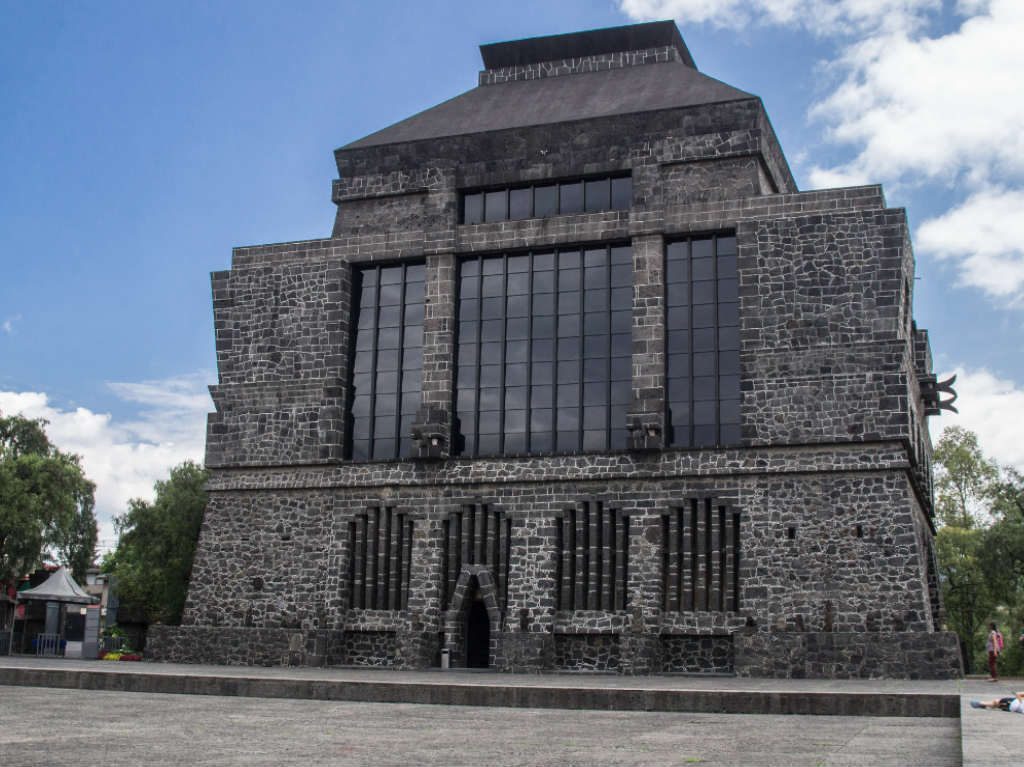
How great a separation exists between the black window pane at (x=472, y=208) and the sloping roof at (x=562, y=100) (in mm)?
2186

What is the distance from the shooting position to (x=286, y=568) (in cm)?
3609

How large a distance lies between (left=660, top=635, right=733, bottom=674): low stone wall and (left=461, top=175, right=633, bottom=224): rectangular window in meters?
12.9

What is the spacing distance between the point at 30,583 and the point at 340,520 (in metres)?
24.4

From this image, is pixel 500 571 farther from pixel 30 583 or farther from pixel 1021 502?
pixel 30 583

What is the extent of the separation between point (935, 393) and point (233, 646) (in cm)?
2512

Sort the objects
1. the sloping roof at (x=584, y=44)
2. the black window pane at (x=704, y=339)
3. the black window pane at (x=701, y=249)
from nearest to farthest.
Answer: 1. the black window pane at (x=704, y=339)
2. the black window pane at (x=701, y=249)
3. the sloping roof at (x=584, y=44)

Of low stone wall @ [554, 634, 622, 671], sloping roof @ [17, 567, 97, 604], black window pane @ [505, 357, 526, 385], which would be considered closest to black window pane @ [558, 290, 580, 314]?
black window pane @ [505, 357, 526, 385]

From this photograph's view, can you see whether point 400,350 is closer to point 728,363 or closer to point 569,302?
point 569,302

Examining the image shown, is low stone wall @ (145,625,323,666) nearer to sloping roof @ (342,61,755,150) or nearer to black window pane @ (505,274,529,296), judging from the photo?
black window pane @ (505,274,529,296)

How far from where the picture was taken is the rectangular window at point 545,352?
113ft

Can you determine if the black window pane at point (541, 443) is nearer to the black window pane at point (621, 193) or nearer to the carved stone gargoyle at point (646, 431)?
the carved stone gargoyle at point (646, 431)

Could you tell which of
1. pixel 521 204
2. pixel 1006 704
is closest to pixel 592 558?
pixel 521 204

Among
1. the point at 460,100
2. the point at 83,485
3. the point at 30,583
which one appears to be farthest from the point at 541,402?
Result: the point at 30,583

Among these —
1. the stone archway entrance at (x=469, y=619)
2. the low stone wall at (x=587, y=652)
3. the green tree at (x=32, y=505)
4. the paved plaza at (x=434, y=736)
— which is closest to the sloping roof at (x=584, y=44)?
the stone archway entrance at (x=469, y=619)
